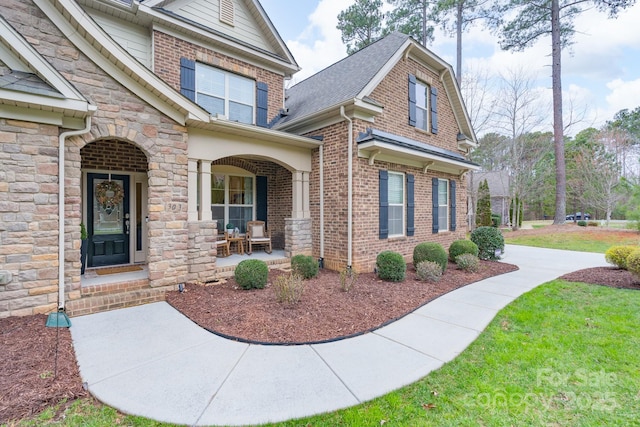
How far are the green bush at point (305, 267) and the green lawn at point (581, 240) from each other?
41.7 feet

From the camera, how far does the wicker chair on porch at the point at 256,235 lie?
27.1 feet

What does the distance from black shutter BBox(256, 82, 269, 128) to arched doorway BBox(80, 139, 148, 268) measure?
11.0 ft

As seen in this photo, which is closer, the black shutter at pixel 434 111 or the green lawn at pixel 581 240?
the black shutter at pixel 434 111

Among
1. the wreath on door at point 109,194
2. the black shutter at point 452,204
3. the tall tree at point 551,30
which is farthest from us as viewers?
the tall tree at point 551,30

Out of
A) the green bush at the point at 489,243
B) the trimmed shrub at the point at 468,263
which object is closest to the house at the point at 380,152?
the green bush at the point at 489,243

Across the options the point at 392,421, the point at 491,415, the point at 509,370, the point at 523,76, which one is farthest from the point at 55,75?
the point at 523,76

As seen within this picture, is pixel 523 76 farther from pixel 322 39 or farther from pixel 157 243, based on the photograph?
pixel 157 243

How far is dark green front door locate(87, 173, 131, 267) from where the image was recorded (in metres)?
6.60

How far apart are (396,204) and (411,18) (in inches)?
658

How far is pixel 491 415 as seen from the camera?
95.6 inches

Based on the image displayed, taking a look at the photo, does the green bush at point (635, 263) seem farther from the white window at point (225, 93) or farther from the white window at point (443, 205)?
the white window at point (225, 93)

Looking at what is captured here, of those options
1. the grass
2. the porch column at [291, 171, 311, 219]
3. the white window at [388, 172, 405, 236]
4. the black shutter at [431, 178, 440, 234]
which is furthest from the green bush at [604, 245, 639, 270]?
the porch column at [291, 171, 311, 219]

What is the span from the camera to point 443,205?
10.4 metres

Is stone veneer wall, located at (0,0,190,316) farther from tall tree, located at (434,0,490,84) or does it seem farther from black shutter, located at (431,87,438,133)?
tall tree, located at (434,0,490,84)
